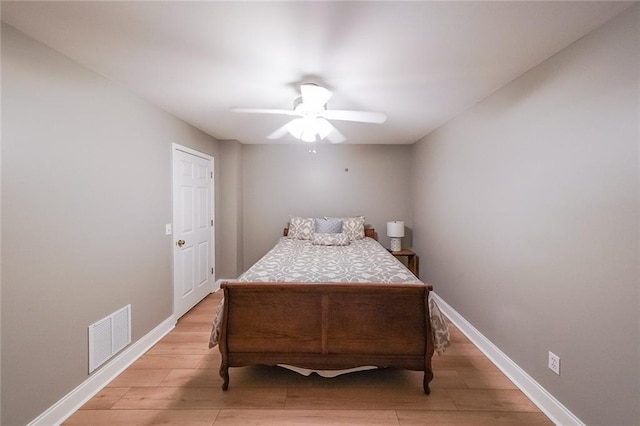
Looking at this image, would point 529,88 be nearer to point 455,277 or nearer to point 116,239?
point 455,277

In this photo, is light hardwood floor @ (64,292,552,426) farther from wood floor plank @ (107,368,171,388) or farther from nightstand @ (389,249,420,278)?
nightstand @ (389,249,420,278)

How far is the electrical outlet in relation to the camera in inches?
61.1

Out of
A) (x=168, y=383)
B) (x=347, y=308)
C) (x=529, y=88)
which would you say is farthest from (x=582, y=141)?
(x=168, y=383)

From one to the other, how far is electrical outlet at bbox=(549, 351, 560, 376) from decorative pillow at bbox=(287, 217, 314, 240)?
9.03 feet

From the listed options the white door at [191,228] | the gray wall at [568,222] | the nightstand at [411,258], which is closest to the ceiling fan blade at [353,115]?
the gray wall at [568,222]

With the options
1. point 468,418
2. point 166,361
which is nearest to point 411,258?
point 468,418

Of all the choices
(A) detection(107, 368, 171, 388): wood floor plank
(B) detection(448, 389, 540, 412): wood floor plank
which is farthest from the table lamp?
(A) detection(107, 368, 171, 388): wood floor plank

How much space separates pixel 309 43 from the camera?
147 cm

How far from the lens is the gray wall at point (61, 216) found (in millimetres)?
1338

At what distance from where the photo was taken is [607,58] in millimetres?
1307

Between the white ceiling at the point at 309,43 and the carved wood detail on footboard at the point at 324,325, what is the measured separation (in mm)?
1512

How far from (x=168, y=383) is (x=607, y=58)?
11.1ft

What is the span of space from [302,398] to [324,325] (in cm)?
50

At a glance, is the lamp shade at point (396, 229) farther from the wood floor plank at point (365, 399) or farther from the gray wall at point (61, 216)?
the gray wall at point (61, 216)
